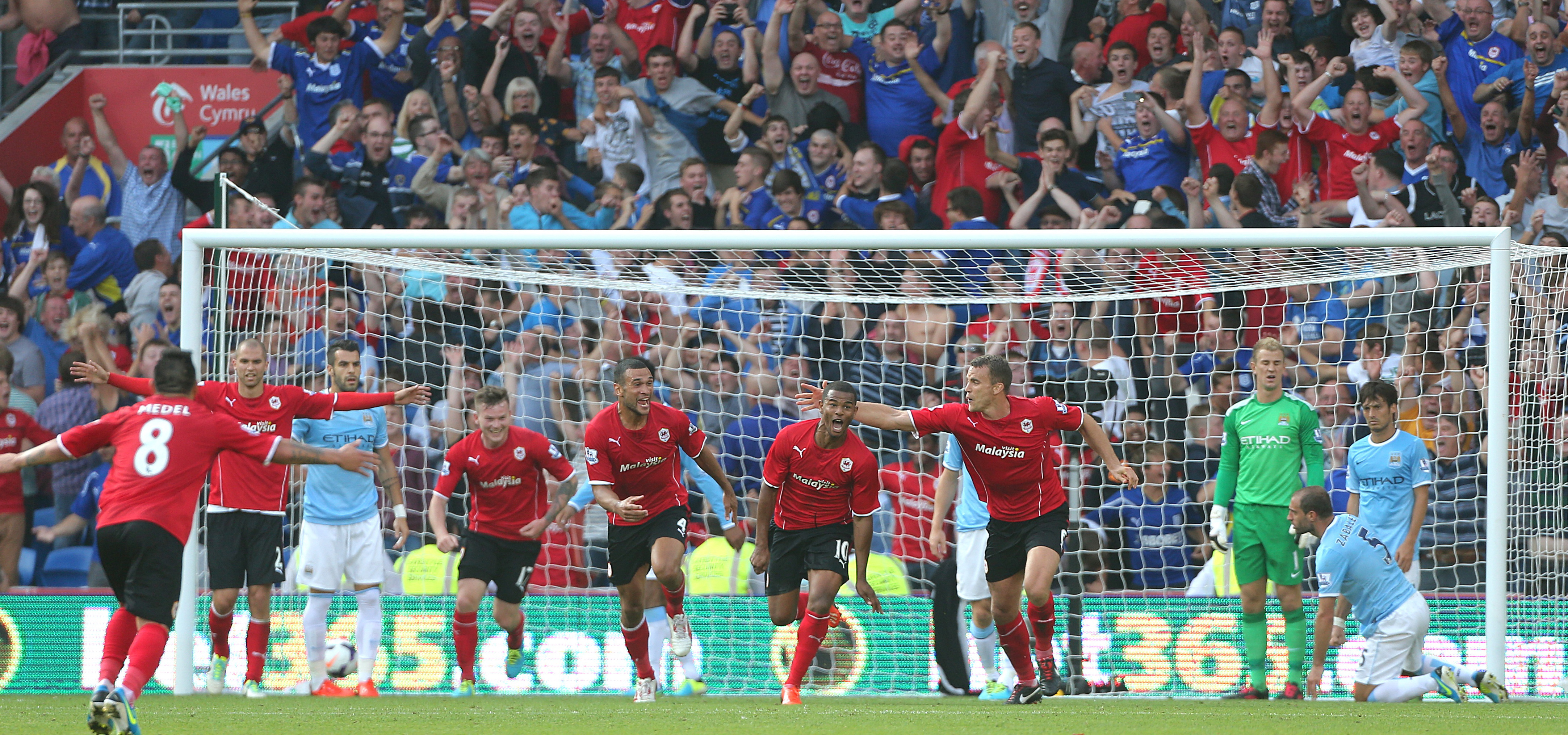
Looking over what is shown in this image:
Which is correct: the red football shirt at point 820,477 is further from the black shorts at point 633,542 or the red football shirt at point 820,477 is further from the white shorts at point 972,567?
the white shorts at point 972,567

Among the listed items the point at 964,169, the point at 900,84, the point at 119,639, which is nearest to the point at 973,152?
the point at 964,169

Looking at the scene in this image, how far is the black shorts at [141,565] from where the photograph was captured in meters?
6.23

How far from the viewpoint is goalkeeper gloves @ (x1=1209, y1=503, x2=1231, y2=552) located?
870 cm

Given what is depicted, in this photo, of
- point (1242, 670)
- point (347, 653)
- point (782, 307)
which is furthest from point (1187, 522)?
point (347, 653)

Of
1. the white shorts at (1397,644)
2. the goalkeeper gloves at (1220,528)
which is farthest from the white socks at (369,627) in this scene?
the white shorts at (1397,644)

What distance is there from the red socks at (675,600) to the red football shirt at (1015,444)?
173 cm

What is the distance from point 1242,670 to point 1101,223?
410 centimetres

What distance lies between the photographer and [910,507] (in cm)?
1101

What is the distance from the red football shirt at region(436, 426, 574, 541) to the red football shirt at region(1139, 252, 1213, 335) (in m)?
4.21

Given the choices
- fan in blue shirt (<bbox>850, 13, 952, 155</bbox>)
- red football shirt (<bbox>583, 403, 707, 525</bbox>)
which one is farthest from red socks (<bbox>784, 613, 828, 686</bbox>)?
fan in blue shirt (<bbox>850, 13, 952, 155</bbox>)

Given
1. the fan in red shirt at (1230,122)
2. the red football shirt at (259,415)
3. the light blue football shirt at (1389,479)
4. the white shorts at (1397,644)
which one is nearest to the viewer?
the red football shirt at (259,415)

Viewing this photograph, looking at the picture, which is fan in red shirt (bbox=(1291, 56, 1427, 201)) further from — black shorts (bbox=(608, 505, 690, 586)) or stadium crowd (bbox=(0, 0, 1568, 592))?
black shorts (bbox=(608, 505, 690, 586))

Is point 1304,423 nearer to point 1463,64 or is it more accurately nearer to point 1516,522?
point 1516,522

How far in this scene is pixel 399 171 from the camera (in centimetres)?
1366
